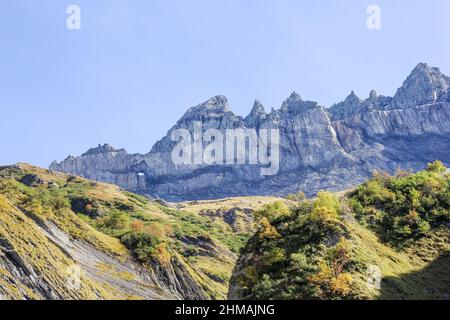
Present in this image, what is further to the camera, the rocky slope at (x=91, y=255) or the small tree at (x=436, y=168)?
the small tree at (x=436, y=168)

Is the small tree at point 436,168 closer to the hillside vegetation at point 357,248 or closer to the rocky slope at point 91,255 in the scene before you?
the hillside vegetation at point 357,248

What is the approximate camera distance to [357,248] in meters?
35.9

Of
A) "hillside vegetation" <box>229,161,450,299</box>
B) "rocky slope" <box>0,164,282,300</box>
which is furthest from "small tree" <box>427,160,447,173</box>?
"rocky slope" <box>0,164,282,300</box>

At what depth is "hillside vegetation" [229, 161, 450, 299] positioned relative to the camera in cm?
3238

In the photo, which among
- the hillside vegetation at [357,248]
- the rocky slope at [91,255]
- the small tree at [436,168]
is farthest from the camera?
the small tree at [436,168]

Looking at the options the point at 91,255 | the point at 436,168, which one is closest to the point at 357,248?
the point at 436,168

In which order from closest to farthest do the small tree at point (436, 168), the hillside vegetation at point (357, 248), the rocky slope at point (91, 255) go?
the hillside vegetation at point (357, 248) < the rocky slope at point (91, 255) < the small tree at point (436, 168)

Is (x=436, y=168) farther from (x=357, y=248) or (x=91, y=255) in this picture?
(x=91, y=255)

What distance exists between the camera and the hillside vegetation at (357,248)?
32.4 metres

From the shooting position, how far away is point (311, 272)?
32781 millimetres

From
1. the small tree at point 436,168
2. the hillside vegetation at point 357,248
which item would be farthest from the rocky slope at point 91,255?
the small tree at point 436,168

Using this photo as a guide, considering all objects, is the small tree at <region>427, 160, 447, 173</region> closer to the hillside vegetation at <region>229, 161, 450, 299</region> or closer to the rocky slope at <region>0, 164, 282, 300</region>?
the hillside vegetation at <region>229, 161, 450, 299</region>
